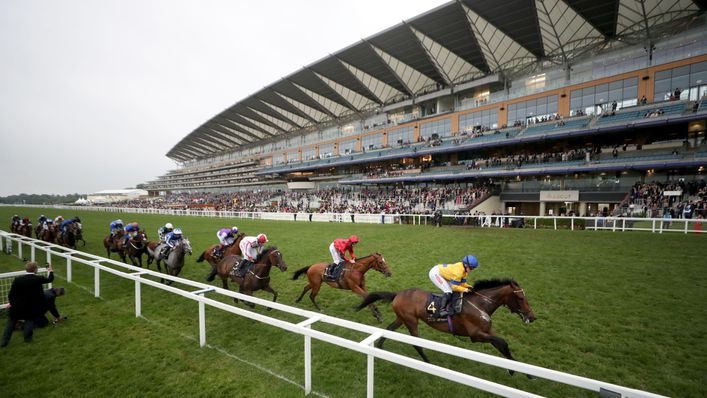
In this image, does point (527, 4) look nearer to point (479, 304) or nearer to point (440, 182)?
point (440, 182)

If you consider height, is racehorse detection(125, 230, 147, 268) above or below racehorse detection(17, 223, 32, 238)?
above

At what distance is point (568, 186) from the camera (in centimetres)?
2203

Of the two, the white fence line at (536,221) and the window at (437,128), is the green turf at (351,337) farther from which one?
Result: the window at (437,128)

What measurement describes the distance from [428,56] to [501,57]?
22.9 feet

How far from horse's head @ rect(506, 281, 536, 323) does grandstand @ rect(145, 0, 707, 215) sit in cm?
2064

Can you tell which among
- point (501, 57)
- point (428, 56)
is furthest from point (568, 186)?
point (428, 56)

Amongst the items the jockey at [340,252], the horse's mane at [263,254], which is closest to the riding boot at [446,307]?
the jockey at [340,252]

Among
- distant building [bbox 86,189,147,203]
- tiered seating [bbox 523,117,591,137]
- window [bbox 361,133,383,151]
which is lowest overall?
distant building [bbox 86,189,147,203]

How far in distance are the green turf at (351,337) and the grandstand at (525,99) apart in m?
17.6

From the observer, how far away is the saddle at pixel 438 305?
11.5 feet

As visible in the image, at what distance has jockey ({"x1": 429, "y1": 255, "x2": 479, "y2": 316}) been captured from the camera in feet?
11.5

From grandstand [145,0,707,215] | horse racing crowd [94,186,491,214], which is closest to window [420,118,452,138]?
grandstand [145,0,707,215]

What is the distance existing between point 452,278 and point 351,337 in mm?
1749

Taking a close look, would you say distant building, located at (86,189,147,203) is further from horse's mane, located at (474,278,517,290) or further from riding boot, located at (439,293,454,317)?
horse's mane, located at (474,278,517,290)
